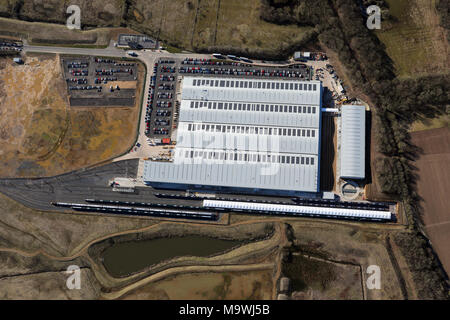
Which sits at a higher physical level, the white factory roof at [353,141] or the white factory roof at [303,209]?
the white factory roof at [353,141]

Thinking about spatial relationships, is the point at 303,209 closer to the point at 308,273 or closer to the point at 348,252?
the point at 348,252

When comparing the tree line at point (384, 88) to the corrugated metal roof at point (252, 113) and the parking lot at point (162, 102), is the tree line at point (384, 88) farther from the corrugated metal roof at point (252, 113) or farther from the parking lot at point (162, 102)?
the parking lot at point (162, 102)

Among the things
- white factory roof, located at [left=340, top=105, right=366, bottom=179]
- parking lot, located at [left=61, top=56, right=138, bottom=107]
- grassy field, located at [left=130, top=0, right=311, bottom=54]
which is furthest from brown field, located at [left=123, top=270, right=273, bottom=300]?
grassy field, located at [left=130, top=0, right=311, bottom=54]

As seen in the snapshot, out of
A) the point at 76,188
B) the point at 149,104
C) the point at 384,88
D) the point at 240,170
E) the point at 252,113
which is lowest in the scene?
the point at 76,188

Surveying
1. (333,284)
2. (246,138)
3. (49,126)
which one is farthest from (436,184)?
(49,126)

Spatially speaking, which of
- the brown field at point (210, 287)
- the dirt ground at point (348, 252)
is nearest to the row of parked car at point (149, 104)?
the brown field at point (210, 287)
